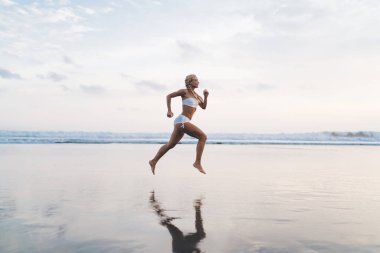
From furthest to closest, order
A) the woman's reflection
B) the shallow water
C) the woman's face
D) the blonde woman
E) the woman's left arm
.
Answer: the woman's left arm < the woman's face < the blonde woman < the shallow water < the woman's reflection

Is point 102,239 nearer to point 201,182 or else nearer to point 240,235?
point 240,235

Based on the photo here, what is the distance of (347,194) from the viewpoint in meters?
6.90

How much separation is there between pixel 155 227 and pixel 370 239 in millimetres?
2009

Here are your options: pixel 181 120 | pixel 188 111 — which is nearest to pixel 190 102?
pixel 188 111

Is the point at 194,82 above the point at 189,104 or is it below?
above

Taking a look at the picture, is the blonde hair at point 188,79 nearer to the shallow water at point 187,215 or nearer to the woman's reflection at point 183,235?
the shallow water at point 187,215

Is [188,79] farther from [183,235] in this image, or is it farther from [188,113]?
[183,235]

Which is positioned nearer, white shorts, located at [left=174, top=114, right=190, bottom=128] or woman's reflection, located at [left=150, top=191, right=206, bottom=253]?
woman's reflection, located at [left=150, top=191, right=206, bottom=253]

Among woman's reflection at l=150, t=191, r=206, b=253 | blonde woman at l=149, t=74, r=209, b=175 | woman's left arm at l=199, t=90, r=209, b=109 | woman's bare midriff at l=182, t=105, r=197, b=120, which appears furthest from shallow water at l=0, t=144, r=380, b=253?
woman's left arm at l=199, t=90, r=209, b=109

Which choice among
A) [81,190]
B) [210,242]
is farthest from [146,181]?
[210,242]

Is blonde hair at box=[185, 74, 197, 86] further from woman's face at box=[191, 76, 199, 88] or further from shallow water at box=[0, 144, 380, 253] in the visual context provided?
shallow water at box=[0, 144, 380, 253]

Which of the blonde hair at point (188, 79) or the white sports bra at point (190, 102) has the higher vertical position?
the blonde hair at point (188, 79)

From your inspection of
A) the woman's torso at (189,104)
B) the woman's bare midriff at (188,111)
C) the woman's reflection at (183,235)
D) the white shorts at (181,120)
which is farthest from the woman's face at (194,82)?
the woman's reflection at (183,235)

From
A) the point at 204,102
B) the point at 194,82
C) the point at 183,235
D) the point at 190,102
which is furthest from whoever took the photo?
the point at 204,102
